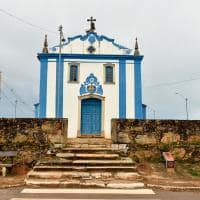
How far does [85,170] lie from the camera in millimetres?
9391

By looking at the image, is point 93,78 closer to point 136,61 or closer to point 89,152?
point 136,61

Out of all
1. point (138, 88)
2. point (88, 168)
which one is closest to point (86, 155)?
point (88, 168)

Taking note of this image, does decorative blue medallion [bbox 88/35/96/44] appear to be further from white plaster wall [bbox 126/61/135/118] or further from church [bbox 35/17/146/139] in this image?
white plaster wall [bbox 126/61/135/118]

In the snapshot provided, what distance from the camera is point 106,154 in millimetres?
10992

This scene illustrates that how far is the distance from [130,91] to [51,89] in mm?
4727

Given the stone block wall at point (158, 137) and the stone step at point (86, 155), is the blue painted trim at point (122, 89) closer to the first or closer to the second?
the stone block wall at point (158, 137)

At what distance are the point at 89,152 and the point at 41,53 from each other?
35.9ft

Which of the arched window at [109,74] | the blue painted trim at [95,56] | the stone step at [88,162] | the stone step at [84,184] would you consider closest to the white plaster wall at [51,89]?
the blue painted trim at [95,56]

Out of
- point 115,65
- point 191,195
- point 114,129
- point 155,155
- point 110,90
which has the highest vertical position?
point 115,65

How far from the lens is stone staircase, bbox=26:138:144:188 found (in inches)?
329

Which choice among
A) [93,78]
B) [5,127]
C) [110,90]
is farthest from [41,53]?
[5,127]

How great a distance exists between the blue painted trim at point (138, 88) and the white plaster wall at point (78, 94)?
3.75 feet

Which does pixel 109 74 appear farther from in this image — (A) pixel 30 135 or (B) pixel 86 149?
(A) pixel 30 135

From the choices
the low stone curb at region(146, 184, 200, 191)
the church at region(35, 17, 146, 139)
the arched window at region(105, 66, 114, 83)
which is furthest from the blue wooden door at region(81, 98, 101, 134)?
Answer: the low stone curb at region(146, 184, 200, 191)
